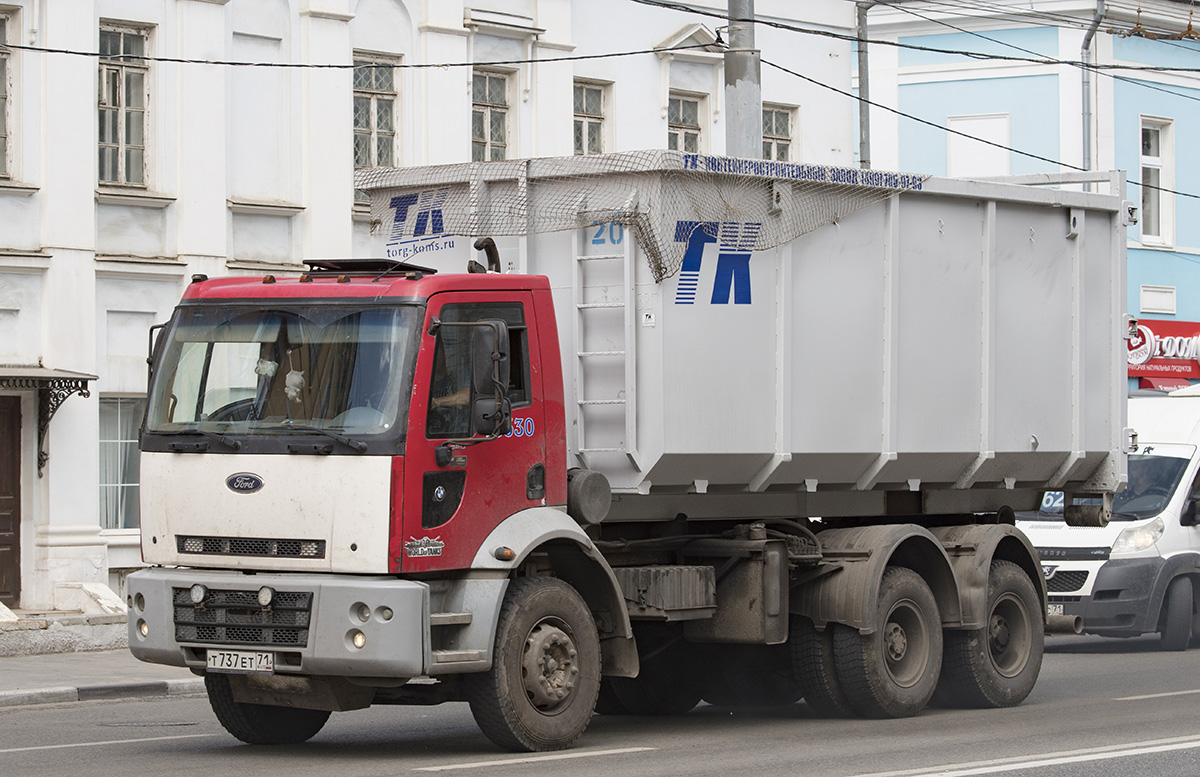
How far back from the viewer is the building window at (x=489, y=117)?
2220 cm

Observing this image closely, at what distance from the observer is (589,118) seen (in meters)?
23.3

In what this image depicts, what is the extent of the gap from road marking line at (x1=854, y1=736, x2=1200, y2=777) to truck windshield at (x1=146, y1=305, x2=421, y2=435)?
10.4 feet

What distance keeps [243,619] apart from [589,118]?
47.5ft

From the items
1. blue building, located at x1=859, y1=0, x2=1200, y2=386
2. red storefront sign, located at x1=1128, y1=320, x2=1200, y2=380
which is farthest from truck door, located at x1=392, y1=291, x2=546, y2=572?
red storefront sign, located at x1=1128, y1=320, x2=1200, y2=380

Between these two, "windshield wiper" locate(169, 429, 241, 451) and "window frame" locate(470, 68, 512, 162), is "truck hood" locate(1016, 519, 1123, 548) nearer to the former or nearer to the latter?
"window frame" locate(470, 68, 512, 162)

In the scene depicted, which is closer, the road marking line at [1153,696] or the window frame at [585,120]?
the road marking line at [1153,696]

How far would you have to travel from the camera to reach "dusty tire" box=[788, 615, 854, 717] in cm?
1177

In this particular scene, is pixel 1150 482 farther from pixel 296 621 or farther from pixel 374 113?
pixel 296 621

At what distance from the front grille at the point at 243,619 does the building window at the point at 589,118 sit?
550 inches

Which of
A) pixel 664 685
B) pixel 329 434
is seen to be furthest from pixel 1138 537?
pixel 329 434

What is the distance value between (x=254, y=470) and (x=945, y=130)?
25486 mm

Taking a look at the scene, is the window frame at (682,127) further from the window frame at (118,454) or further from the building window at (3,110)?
the building window at (3,110)

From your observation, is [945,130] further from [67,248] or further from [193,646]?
[193,646]

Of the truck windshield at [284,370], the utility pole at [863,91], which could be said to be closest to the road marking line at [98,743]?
the truck windshield at [284,370]
